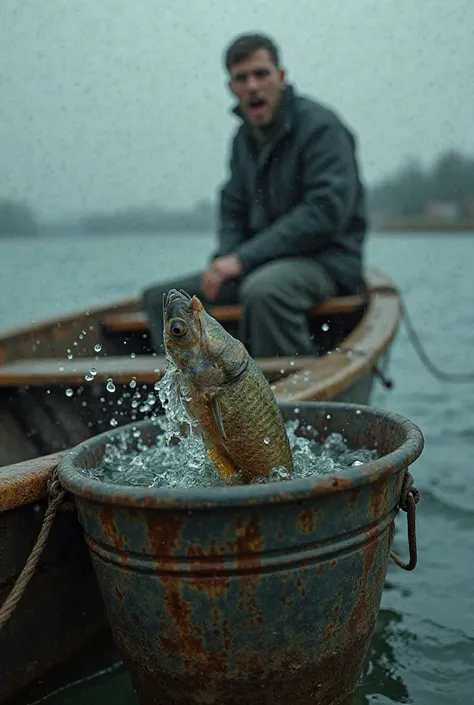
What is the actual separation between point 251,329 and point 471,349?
9.39m

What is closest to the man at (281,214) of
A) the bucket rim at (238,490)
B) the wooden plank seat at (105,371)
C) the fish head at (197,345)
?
the wooden plank seat at (105,371)

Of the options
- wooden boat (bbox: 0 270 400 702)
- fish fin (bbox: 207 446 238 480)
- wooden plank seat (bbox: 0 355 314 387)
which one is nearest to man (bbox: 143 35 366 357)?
wooden boat (bbox: 0 270 400 702)

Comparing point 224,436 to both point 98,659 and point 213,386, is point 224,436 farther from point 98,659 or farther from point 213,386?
point 98,659

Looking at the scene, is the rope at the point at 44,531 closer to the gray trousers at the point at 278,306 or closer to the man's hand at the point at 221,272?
the gray trousers at the point at 278,306

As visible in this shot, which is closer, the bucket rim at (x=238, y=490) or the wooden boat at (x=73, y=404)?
the bucket rim at (x=238, y=490)

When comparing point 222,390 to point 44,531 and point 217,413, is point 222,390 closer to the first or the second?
point 217,413

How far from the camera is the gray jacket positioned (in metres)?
4.99

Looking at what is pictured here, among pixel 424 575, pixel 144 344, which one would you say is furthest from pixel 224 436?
pixel 144 344

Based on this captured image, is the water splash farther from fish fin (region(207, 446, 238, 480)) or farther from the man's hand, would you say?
the man's hand

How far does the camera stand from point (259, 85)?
17.1ft

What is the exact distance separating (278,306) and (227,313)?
812mm

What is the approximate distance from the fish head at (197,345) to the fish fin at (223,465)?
Answer: 0.73 feet

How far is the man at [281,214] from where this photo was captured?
4.72 metres

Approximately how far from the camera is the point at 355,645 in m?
2.16
